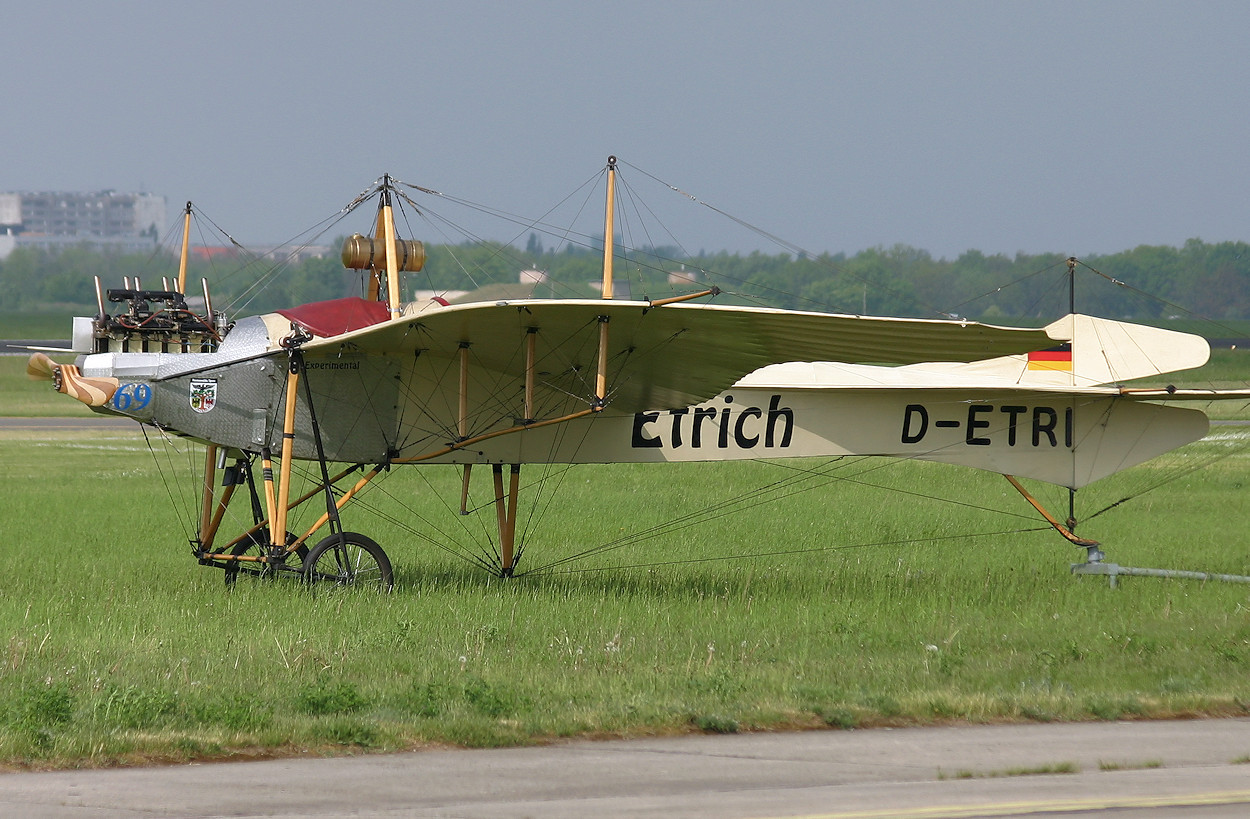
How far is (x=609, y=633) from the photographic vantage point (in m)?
10.4

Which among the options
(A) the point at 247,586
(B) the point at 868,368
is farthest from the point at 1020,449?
(A) the point at 247,586

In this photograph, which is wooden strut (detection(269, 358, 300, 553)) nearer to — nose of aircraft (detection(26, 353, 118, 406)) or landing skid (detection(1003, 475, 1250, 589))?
nose of aircraft (detection(26, 353, 118, 406))

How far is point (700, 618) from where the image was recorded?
11312 mm

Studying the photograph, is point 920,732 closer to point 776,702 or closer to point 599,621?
point 776,702

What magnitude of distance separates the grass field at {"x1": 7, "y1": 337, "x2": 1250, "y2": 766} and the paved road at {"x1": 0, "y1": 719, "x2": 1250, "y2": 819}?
337 millimetres

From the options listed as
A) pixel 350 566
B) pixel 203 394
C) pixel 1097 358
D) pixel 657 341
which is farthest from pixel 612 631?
pixel 1097 358

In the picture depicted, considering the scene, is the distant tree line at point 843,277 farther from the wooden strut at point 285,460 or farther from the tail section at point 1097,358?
the wooden strut at point 285,460

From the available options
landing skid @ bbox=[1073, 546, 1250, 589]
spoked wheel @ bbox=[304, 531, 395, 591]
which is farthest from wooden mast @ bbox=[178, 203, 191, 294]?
landing skid @ bbox=[1073, 546, 1250, 589]

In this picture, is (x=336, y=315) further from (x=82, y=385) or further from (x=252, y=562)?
(x=252, y=562)

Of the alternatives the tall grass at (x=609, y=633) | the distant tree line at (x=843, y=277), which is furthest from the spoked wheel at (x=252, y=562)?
the distant tree line at (x=843, y=277)

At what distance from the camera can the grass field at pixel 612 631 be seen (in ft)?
25.2

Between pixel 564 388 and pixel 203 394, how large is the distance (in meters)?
3.47

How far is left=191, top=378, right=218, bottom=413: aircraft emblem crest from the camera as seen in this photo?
12.1 m

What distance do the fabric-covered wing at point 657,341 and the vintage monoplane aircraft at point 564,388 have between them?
3 cm
